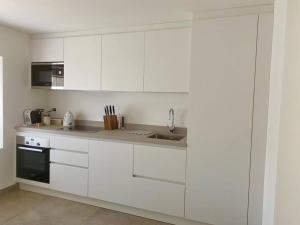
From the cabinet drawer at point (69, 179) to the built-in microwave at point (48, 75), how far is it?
1086mm

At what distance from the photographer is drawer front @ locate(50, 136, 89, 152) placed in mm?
2895

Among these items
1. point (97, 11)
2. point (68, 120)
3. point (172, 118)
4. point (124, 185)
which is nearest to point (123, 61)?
point (97, 11)

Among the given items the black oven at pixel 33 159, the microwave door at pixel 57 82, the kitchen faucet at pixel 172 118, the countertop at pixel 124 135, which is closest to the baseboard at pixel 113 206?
the black oven at pixel 33 159

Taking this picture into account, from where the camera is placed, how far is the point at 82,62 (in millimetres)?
3117

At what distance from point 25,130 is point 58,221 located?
132 centimetres

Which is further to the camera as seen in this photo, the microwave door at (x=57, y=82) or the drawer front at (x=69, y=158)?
the microwave door at (x=57, y=82)

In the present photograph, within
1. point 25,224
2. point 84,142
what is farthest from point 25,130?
point 25,224

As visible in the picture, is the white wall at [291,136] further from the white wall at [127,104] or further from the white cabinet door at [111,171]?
the white wall at [127,104]

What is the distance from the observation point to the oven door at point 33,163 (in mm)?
3100

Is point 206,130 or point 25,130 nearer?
point 206,130

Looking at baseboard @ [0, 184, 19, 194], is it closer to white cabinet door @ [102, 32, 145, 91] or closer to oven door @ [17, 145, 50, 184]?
oven door @ [17, 145, 50, 184]

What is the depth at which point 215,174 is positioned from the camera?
7.71 ft

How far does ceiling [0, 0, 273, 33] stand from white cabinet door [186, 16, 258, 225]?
0.22m

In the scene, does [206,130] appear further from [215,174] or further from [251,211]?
[251,211]
